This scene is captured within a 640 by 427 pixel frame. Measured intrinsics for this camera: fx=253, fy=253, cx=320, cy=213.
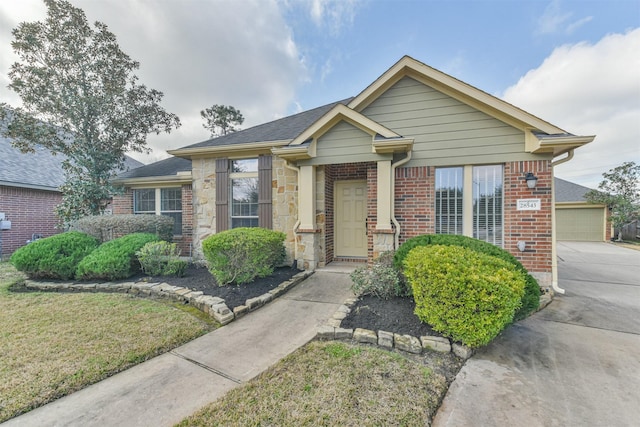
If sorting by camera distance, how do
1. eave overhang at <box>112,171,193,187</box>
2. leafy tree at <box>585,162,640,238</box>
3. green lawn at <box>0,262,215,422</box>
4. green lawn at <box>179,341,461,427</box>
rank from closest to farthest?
green lawn at <box>179,341,461,427</box>, green lawn at <box>0,262,215,422</box>, eave overhang at <box>112,171,193,187</box>, leafy tree at <box>585,162,640,238</box>

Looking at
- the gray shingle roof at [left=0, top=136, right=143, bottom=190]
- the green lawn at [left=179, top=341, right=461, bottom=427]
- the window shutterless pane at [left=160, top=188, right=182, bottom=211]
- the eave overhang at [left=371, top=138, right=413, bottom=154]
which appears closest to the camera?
the green lawn at [left=179, top=341, right=461, bottom=427]

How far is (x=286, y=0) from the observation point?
7.81 meters

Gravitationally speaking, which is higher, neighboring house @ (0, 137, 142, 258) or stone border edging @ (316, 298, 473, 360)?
neighboring house @ (0, 137, 142, 258)

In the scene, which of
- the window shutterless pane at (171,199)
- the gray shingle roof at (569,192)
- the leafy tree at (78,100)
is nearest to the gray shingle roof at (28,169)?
the leafy tree at (78,100)

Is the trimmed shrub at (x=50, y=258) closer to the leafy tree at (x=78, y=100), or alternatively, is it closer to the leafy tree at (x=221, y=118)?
the leafy tree at (x=78, y=100)

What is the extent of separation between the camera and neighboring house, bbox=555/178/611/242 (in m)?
14.0

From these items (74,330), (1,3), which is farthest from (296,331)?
(1,3)

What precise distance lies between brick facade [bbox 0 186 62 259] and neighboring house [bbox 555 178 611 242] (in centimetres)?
2459

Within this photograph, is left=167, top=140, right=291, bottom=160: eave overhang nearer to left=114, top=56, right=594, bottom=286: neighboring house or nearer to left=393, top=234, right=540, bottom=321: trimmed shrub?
left=114, top=56, right=594, bottom=286: neighboring house

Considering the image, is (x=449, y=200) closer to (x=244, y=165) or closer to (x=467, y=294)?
(x=467, y=294)

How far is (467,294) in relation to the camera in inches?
102

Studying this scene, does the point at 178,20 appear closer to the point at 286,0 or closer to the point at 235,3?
the point at 235,3

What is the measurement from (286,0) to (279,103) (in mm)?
5856

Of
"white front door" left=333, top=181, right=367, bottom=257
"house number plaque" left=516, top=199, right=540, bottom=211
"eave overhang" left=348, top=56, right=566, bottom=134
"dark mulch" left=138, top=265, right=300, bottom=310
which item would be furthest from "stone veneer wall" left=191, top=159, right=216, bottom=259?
"house number plaque" left=516, top=199, right=540, bottom=211
